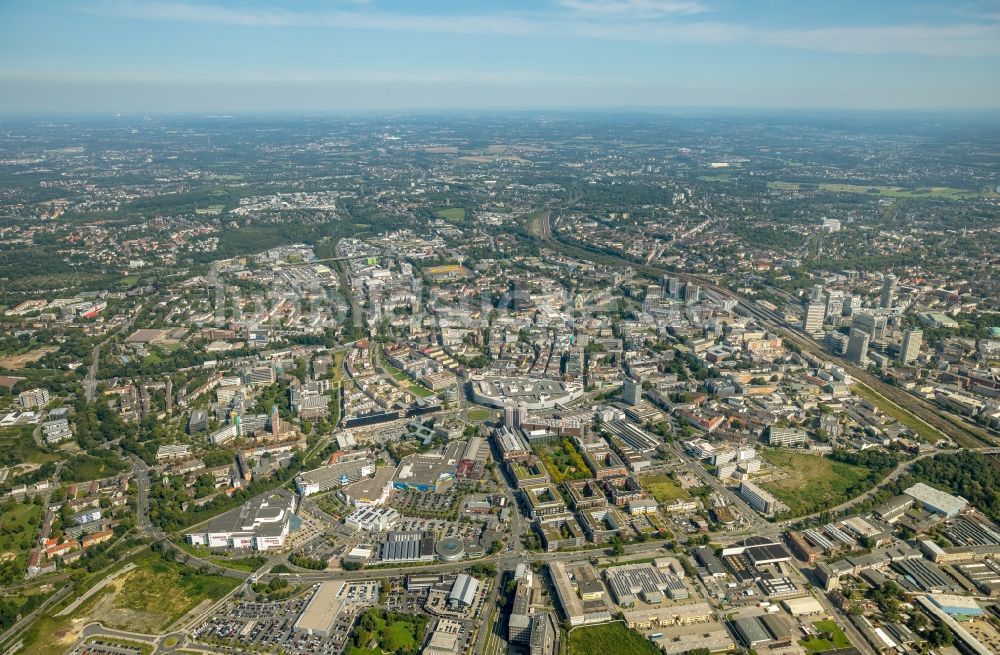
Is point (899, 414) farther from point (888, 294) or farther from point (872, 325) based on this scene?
point (888, 294)

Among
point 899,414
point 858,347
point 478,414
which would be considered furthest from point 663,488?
point 858,347

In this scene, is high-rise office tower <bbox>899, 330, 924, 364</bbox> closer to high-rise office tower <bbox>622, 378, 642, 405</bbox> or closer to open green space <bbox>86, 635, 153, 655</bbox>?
high-rise office tower <bbox>622, 378, 642, 405</bbox>

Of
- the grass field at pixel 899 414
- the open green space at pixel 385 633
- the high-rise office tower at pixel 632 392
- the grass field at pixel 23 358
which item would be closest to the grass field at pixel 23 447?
the grass field at pixel 23 358

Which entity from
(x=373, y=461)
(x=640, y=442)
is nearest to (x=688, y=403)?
(x=640, y=442)

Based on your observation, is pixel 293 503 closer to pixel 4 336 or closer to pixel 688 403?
pixel 688 403

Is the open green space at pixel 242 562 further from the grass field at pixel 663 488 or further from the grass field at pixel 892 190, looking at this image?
the grass field at pixel 892 190

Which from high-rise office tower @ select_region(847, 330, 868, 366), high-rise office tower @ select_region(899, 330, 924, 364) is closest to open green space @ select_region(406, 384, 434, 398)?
high-rise office tower @ select_region(847, 330, 868, 366)
